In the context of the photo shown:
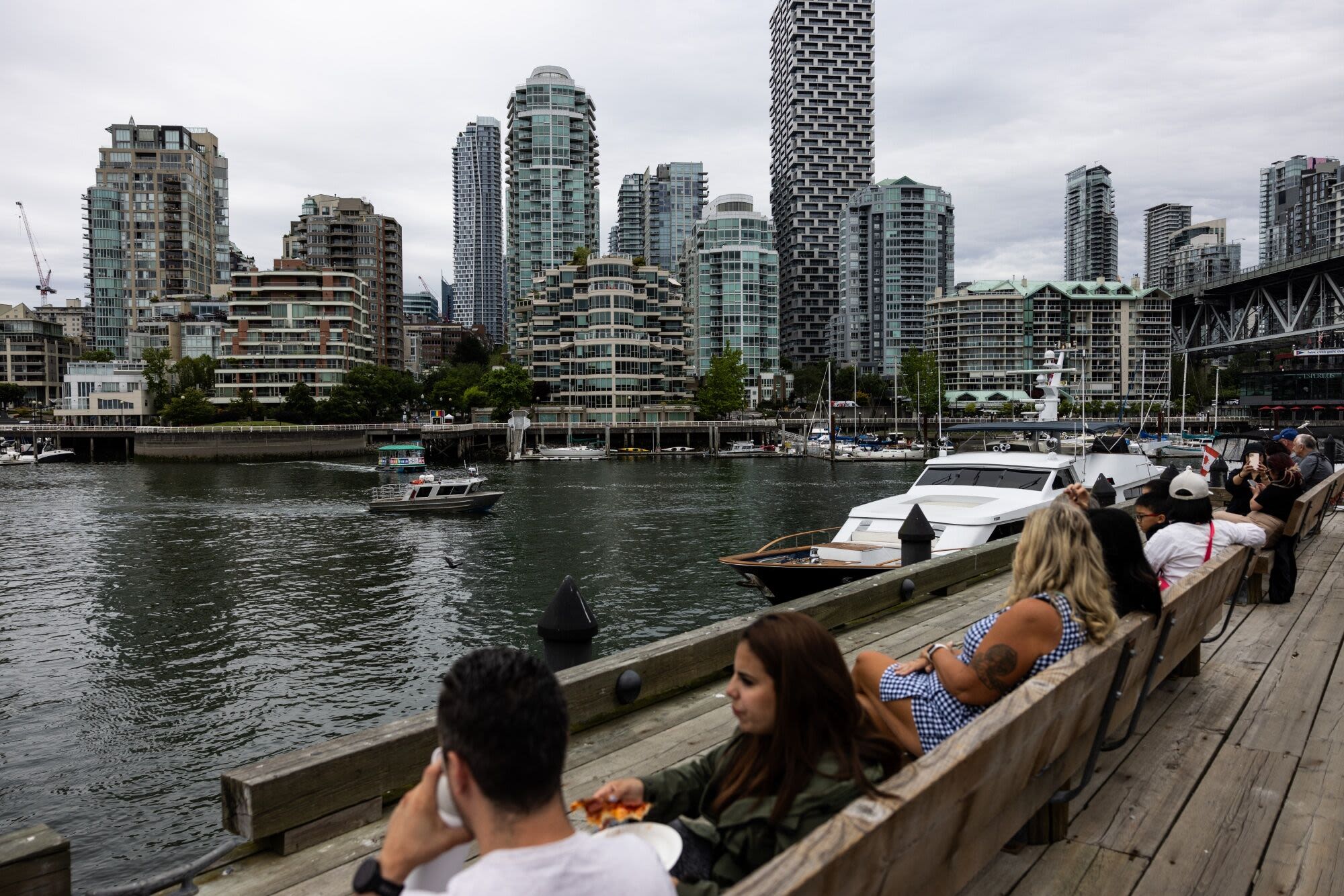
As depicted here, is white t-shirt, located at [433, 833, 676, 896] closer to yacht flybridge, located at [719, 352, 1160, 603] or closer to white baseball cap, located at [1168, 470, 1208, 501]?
white baseball cap, located at [1168, 470, 1208, 501]

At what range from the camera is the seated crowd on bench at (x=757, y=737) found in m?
2.07

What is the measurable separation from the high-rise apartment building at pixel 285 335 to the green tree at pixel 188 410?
39.1 feet

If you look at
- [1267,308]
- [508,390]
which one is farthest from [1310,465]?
[1267,308]

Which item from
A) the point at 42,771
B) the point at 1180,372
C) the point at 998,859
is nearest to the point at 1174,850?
the point at 998,859

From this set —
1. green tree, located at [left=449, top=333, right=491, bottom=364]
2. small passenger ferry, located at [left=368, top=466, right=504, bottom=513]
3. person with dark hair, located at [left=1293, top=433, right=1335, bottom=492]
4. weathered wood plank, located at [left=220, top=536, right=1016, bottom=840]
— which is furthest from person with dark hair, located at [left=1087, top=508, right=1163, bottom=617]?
green tree, located at [left=449, top=333, right=491, bottom=364]

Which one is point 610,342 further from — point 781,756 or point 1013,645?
point 781,756

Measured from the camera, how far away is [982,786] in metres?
3.14

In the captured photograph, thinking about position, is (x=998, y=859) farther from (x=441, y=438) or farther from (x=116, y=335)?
(x=116, y=335)

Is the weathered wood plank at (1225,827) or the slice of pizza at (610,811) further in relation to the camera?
the weathered wood plank at (1225,827)

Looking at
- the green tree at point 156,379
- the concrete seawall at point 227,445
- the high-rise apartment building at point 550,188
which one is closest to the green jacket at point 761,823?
the concrete seawall at point 227,445

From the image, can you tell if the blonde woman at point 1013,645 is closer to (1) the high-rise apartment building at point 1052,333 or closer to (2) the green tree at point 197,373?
(2) the green tree at point 197,373

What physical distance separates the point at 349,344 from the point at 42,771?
12408 cm

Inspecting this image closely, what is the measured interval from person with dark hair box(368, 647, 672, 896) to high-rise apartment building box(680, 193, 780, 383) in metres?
157

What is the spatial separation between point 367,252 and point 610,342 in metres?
73.1
